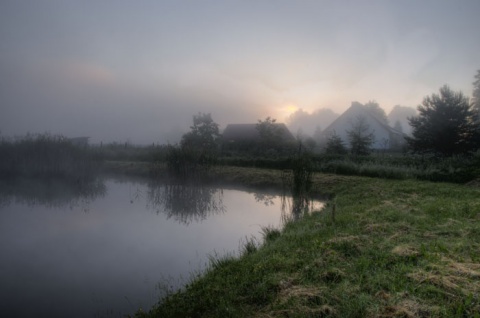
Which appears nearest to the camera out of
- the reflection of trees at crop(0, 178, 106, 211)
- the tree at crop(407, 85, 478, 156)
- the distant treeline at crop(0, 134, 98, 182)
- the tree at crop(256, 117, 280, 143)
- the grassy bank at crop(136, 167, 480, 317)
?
the grassy bank at crop(136, 167, 480, 317)

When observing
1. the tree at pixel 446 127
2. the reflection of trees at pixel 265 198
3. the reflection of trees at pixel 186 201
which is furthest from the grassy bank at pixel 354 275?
the tree at pixel 446 127

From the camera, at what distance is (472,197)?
8.88 meters

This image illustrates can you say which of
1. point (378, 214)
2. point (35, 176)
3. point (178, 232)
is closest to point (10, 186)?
point (35, 176)

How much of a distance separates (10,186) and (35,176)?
3281 millimetres

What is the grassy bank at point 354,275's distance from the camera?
301cm

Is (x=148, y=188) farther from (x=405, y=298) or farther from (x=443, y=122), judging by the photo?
(x=443, y=122)

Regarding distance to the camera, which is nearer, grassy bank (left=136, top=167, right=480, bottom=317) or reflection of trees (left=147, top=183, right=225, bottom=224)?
grassy bank (left=136, top=167, right=480, bottom=317)

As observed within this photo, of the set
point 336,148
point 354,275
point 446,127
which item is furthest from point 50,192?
point 446,127

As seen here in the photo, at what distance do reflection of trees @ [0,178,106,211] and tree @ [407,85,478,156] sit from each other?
21933 mm

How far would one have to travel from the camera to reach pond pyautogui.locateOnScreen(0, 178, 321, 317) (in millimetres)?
4500

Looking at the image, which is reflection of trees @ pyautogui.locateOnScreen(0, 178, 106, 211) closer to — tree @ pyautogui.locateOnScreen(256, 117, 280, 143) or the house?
tree @ pyautogui.locateOnScreen(256, 117, 280, 143)

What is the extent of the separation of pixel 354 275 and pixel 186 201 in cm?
978

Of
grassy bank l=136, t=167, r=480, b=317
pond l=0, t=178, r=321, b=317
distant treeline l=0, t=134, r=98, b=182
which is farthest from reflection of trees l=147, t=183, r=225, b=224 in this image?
distant treeline l=0, t=134, r=98, b=182

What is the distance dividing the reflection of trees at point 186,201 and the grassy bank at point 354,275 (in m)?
4.48
